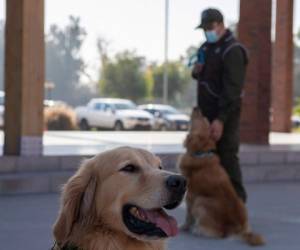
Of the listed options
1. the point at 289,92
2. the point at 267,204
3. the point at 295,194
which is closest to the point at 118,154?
the point at 267,204

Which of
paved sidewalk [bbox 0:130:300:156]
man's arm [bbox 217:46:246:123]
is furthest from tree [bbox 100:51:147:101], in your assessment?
man's arm [bbox 217:46:246:123]

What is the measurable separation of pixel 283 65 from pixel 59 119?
11.9m

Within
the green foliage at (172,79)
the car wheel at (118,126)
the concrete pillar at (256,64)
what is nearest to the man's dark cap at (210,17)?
the concrete pillar at (256,64)

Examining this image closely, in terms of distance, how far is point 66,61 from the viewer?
300ft

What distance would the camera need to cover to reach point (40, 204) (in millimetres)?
7980

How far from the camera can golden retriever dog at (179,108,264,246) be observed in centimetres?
610

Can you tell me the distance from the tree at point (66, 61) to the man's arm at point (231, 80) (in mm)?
75135

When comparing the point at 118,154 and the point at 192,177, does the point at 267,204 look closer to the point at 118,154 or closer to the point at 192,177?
the point at 192,177

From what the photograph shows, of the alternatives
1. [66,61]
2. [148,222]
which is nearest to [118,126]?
[148,222]

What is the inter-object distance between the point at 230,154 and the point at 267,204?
2186 mm

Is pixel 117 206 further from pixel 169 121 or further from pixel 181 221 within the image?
pixel 169 121

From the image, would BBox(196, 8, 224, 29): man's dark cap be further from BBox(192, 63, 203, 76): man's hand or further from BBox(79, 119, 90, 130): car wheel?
BBox(79, 119, 90, 130): car wheel

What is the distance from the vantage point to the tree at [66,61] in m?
84.4

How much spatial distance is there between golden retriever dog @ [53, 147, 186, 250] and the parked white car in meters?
24.9
